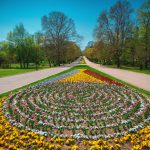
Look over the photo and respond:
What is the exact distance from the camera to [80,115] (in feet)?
24.0

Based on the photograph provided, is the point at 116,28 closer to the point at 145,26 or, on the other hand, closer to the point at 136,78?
the point at 145,26

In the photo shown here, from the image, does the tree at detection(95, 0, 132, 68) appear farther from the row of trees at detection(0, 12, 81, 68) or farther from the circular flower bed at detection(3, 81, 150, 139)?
the circular flower bed at detection(3, 81, 150, 139)

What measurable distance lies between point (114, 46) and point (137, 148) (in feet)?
112

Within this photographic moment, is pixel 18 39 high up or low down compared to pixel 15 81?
up

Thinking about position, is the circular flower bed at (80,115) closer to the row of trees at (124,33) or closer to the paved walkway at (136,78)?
the paved walkway at (136,78)

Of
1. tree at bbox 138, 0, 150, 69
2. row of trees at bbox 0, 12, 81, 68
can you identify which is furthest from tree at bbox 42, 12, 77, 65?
tree at bbox 138, 0, 150, 69

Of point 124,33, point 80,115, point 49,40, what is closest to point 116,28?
point 124,33

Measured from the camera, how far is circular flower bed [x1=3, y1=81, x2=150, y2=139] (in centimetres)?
589

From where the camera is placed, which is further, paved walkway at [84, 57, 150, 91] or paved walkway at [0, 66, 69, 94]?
paved walkway at [84, 57, 150, 91]

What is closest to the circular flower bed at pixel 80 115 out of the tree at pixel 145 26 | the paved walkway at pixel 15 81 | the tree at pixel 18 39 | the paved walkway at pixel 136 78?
the paved walkway at pixel 15 81

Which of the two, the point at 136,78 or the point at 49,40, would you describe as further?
the point at 49,40

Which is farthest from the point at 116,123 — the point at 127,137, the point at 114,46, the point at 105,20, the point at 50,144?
the point at 105,20

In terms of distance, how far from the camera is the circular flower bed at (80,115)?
19.3 feet

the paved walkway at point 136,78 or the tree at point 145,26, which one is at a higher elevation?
the tree at point 145,26
